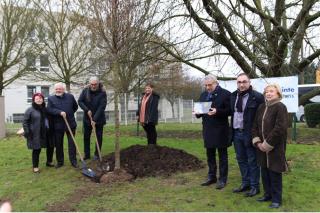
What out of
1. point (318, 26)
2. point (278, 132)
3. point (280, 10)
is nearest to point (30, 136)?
point (278, 132)

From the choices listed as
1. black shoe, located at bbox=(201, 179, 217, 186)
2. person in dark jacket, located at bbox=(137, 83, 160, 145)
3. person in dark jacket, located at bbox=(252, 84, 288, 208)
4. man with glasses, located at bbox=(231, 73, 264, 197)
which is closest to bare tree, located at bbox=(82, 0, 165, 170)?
person in dark jacket, located at bbox=(137, 83, 160, 145)

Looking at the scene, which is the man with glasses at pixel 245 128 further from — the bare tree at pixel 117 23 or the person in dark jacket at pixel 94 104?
the person in dark jacket at pixel 94 104

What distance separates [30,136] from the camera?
9.24m

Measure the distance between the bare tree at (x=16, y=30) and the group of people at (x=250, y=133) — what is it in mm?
13493

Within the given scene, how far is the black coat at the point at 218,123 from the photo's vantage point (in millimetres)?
7137

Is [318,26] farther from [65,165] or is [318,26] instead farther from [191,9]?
[65,165]

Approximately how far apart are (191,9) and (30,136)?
4.36 m

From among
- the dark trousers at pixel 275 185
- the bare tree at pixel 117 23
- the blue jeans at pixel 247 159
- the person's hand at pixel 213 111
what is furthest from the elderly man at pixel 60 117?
the dark trousers at pixel 275 185

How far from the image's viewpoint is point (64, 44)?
20.0 meters

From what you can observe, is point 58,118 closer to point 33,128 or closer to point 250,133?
point 33,128

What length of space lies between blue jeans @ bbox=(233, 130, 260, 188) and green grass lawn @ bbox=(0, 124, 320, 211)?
0.32 m

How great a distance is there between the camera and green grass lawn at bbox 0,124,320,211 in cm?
643

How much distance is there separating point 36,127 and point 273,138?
521cm

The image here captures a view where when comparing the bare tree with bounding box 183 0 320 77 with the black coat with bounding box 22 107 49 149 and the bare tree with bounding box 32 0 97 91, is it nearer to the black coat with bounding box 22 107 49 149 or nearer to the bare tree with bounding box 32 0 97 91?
the black coat with bounding box 22 107 49 149
